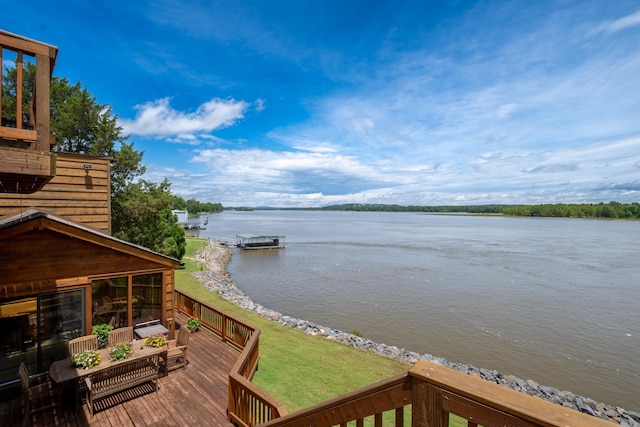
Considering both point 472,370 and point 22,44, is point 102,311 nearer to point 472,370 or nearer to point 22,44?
point 22,44

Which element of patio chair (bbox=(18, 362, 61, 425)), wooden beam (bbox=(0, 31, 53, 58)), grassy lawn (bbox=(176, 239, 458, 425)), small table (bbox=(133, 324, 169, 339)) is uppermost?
wooden beam (bbox=(0, 31, 53, 58))

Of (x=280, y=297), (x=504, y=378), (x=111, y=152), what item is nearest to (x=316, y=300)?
(x=280, y=297)

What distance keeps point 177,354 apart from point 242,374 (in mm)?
1892

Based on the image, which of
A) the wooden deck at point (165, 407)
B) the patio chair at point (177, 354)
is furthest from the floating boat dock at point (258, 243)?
the wooden deck at point (165, 407)

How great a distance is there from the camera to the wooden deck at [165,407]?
18.1 feet

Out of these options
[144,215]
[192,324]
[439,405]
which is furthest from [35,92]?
[144,215]

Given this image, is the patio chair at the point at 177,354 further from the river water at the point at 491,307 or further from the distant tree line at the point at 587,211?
the distant tree line at the point at 587,211

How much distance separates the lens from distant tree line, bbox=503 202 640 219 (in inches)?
A: 4501

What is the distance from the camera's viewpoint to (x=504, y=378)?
10.9 meters

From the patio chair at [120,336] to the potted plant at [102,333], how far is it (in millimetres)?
226

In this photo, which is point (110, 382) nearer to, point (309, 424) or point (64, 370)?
point (64, 370)

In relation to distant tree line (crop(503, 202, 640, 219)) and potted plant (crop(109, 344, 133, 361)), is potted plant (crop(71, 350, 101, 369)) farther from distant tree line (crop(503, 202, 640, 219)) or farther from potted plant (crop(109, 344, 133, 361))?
distant tree line (crop(503, 202, 640, 219))

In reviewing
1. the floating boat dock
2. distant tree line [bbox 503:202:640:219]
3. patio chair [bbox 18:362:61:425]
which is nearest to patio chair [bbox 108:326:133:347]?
patio chair [bbox 18:362:61:425]

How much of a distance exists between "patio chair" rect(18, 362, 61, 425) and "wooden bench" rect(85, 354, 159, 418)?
0.71 metres
